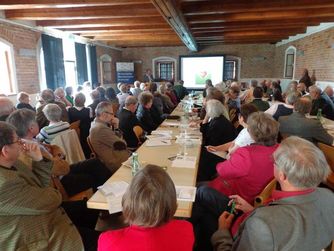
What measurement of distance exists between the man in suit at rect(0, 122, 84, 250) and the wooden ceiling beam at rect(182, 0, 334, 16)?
15.8ft

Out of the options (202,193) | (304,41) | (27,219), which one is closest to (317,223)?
(202,193)

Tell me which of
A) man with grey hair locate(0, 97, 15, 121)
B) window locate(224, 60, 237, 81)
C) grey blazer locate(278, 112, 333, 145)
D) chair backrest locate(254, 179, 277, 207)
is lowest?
chair backrest locate(254, 179, 277, 207)

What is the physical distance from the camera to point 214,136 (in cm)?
356

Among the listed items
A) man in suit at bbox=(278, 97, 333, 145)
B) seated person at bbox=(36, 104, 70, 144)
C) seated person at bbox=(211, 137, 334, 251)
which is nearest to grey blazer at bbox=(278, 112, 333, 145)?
man in suit at bbox=(278, 97, 333, 145)

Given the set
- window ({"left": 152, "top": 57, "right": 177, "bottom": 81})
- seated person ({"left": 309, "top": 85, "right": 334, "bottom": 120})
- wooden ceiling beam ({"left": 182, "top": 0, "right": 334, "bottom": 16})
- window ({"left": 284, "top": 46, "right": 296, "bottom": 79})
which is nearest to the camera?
wooden ceiling beam ({"left": 182, "top": 0, "right": 334, "bottom": 16})

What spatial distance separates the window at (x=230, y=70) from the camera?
1427cm

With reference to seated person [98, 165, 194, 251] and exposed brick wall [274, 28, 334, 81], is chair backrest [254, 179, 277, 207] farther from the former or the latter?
exposed brick wall [274, 28, 334, 81]

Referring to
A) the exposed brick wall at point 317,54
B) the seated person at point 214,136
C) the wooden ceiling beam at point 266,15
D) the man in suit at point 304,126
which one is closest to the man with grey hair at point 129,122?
the seated person at point 214,136

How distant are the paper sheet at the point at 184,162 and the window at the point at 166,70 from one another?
40.9 ft

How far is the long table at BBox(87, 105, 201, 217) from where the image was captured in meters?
1.84

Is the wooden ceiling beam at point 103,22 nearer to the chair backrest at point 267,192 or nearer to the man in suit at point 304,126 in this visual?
the man in suit at point 304,126

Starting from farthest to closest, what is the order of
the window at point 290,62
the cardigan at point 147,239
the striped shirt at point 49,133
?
1. the window at point 290,62
2. the striped shirt at point 49,133
3. the cardigan at point 147,239

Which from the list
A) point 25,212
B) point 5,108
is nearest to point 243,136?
point 25,212

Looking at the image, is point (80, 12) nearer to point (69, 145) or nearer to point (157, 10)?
point (157, 10)
